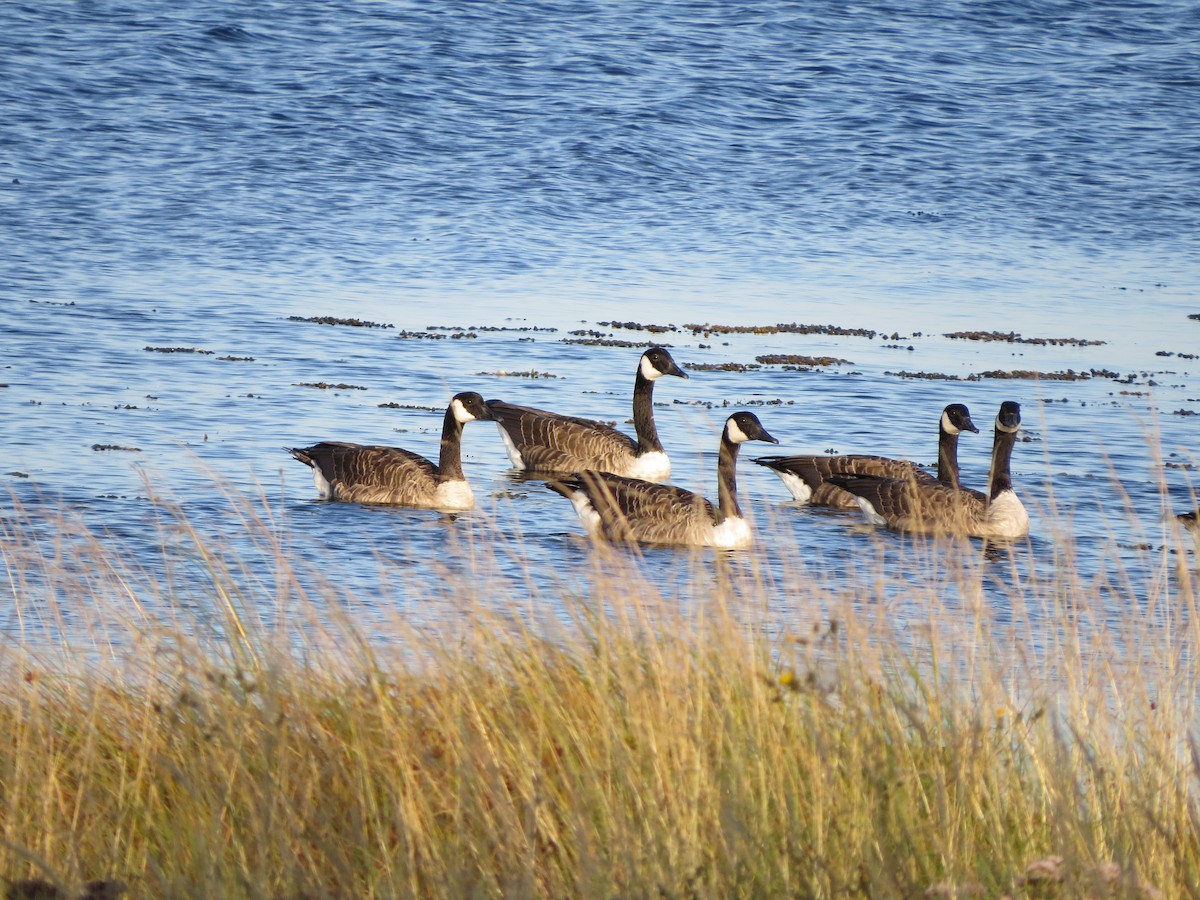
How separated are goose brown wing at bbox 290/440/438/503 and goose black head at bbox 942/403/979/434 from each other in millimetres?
4863

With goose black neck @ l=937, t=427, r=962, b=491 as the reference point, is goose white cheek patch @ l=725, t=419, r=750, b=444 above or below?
above

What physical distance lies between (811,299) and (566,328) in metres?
6.64

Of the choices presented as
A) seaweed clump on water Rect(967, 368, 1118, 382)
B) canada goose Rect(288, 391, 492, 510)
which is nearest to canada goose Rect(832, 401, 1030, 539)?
canada goose Rect(288, 391, 492, 510)

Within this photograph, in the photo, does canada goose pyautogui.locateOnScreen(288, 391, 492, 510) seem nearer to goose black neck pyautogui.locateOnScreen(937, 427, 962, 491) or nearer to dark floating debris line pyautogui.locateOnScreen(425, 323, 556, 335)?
goose black neck pyautogui.locateOnScreen(937, 427, 962, 491)

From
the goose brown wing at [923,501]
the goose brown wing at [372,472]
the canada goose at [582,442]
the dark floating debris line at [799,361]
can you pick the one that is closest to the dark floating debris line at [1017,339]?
the dark floating debris line at [799,361]

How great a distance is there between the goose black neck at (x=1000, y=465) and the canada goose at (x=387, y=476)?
4682 mm

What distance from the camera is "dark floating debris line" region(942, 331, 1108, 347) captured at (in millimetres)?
26266

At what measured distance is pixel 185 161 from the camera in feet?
153

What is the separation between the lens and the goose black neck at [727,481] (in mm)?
13961

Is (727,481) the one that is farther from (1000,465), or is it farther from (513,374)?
(513,374)

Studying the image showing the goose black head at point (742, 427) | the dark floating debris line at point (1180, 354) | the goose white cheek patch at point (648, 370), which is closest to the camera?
the goose black head at point (742, 427)

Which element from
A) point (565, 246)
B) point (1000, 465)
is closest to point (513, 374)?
point (1000, 465)

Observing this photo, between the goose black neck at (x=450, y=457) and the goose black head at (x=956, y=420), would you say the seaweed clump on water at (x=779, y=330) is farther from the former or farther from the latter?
the goose black neck at (x=450, y=457)

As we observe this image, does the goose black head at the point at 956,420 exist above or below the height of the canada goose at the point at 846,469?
above
